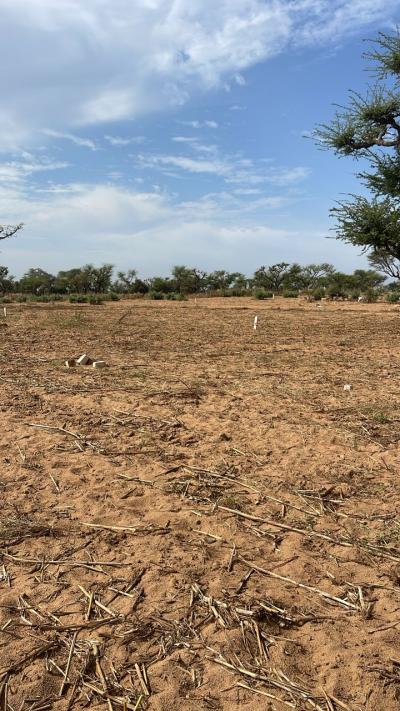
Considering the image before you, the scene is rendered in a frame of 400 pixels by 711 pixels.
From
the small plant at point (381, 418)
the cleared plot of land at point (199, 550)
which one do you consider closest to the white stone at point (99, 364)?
the cleared plot of land at point (199, 550)

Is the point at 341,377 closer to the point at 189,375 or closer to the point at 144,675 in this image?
the point at 189,375

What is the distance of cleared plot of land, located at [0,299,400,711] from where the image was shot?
2034mm

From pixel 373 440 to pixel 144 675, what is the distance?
3.21 m

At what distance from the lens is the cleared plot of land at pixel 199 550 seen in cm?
203

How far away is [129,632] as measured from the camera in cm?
226

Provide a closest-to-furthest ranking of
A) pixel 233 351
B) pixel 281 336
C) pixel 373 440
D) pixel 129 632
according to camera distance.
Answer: pixel 129 632 → pixel 373 440 → pixel 233 351 → pixel 281 336

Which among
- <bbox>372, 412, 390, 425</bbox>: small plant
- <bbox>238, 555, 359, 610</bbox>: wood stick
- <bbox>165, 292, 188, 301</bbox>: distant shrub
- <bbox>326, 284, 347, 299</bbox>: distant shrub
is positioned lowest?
<bbox>238, 555, 359, 610</bbox>: wood stick

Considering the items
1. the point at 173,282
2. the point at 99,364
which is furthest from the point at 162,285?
the point at 99,364

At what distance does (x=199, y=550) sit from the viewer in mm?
2908

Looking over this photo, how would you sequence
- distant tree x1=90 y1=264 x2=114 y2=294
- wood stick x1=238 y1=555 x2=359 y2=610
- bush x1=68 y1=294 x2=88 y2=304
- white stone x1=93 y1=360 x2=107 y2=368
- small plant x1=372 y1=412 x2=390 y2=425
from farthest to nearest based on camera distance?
distant tree x1=90 y1=264 x2=114 y2=294
bush x1=68 y1=294 x2=88 y2=304
white stone x1=93 y1=360 x2=107 y2=368
small plant x1=372 y1=412 x2=390 y2=425
wood stick x1=238 y1=555 x2=359 y2=610

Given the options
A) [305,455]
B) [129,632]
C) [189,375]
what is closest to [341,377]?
[189,375]

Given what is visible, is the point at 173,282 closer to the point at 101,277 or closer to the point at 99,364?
the point at 101,277

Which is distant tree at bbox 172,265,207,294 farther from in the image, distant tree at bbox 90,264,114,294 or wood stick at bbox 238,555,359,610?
wood stick at bbox 238,555,359,610

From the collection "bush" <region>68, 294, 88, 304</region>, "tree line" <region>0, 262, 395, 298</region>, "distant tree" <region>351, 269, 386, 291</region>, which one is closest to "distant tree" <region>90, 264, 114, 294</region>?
"tree line" <region>0, 262, 395, 298</region>
